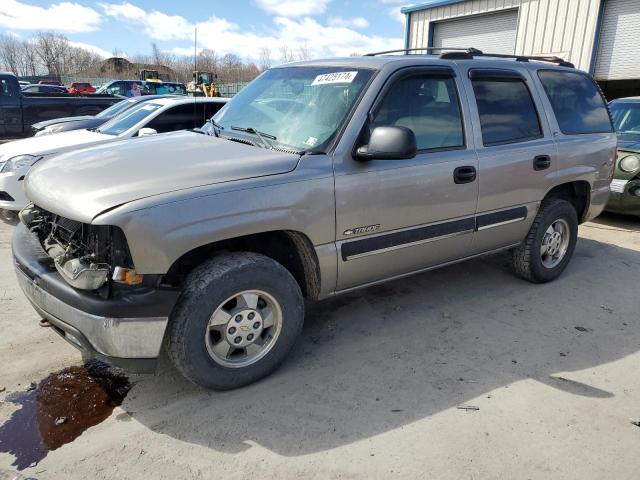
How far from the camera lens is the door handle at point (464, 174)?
11.8ft

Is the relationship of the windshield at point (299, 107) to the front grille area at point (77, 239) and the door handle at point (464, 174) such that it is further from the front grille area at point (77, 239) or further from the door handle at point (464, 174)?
the front grille area at point (77, 239)

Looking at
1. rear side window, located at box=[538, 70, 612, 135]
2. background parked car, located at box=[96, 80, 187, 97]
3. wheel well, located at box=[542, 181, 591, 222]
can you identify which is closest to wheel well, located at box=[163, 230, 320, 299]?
wheel well, located at box=[542, 181, 591, 222]

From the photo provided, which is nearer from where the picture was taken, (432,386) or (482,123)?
(432,386)

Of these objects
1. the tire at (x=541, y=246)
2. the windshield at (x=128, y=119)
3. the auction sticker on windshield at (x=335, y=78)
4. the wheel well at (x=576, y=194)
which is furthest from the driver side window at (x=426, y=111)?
the windshield at (x=128, y=119)

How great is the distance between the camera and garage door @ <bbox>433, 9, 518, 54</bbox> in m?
14.2

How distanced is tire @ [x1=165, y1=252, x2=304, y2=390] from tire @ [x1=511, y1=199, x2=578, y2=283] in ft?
8.10

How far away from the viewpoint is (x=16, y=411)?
2783 millimetres

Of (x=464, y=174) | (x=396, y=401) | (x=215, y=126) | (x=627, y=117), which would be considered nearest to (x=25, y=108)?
(x=215, y=126)

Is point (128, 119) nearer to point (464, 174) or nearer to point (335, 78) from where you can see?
point (335, 78)

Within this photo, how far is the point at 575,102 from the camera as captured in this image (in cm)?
466

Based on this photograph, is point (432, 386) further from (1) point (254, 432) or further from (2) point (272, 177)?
(2) point (272, 177)

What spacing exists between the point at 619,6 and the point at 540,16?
1.82 metres

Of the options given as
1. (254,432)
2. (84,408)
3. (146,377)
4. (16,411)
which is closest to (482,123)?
(254,432)

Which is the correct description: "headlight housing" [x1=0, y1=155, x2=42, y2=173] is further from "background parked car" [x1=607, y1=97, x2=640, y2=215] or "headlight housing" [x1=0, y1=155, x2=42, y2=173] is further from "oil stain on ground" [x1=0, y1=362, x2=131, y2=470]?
"background parked car" [x1=607, y1=97, x2=640, y2=215]
